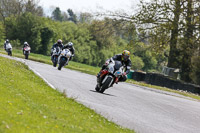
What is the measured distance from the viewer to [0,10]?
262 feet

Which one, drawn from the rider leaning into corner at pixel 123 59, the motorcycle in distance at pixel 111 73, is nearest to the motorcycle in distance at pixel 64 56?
the rider leaning into corner at pixel 123 59

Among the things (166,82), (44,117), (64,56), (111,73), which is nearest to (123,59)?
(111,73)

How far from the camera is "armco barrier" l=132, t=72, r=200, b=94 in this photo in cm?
2983

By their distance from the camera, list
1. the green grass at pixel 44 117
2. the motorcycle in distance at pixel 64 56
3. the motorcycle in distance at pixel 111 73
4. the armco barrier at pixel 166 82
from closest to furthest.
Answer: the green grass at pixel 44 117 → the motorcycle in distance at pixel 111 73 → the motorcycle in distance at pixel 64 56 → the armco barrier at pixel 166 82

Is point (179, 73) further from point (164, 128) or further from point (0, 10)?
point (0, 10)

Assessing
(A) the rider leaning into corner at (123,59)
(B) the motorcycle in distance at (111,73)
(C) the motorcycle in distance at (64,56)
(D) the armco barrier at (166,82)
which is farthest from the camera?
(D) the armco barrier at (166,82)

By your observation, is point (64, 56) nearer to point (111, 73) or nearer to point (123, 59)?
point (123, 59)

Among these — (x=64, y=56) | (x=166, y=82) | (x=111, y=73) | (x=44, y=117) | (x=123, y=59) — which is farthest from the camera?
(x=166, y=82)

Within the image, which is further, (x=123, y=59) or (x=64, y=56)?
(x=64, y=56)

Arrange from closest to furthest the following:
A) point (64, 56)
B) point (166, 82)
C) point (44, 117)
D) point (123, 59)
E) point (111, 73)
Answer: point (44, 117) < point (111, 73) < point (123, 59) < point (64, 56) < point (166, 82)

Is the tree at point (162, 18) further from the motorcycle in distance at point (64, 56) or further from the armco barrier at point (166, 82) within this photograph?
the motorcycle in distance at point (64, 56)

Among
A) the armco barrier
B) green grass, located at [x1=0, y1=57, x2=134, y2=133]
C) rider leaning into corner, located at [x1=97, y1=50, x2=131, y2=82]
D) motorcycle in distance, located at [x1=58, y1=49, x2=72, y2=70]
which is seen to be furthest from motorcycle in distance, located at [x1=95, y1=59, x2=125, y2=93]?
→ the armco barrier

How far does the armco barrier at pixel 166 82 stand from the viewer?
97.9 ft

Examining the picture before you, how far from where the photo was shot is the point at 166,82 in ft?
108
